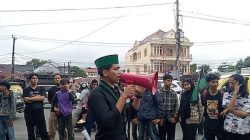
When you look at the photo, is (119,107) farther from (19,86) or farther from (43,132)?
(19,86)

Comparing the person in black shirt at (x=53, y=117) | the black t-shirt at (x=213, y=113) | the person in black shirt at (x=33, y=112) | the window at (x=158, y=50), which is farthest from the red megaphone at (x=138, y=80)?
the window at (x=158, y=50)

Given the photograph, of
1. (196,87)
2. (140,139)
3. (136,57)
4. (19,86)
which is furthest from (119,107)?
(136,57)

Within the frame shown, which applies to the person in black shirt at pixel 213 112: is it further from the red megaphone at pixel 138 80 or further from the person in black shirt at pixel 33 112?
the person in black shirt at pixel 33 112

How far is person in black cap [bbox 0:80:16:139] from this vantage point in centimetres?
842

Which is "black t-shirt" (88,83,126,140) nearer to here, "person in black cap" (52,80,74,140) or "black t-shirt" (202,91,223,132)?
"black t-shirt" (202,91,223,132)

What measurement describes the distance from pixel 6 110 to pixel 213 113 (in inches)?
174

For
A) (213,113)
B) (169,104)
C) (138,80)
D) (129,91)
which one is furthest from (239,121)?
(129,91)

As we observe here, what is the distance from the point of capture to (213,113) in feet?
23.9

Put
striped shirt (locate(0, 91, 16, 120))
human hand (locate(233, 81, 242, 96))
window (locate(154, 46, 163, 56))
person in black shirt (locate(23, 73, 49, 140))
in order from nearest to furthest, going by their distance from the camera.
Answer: human hand (locate(233, 81, 242, 96)), striped shirt (locate(0, 91, 16, 120)), person in black shirt (locate(23, 73, 49, 140)), window (locate(154, 46, 163, 56))

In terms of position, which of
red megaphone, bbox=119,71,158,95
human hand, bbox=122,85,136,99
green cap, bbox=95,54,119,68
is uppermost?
green cap, bbox=95,54,119,68

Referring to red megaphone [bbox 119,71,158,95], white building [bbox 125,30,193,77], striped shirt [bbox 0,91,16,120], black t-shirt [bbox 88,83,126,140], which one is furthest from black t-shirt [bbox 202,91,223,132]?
white building [bbox 125,30,193,77]

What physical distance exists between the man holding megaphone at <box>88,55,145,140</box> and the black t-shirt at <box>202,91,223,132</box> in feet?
12.4

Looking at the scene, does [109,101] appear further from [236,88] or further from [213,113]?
[213,113]

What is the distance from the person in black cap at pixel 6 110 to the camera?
842 centimetres
